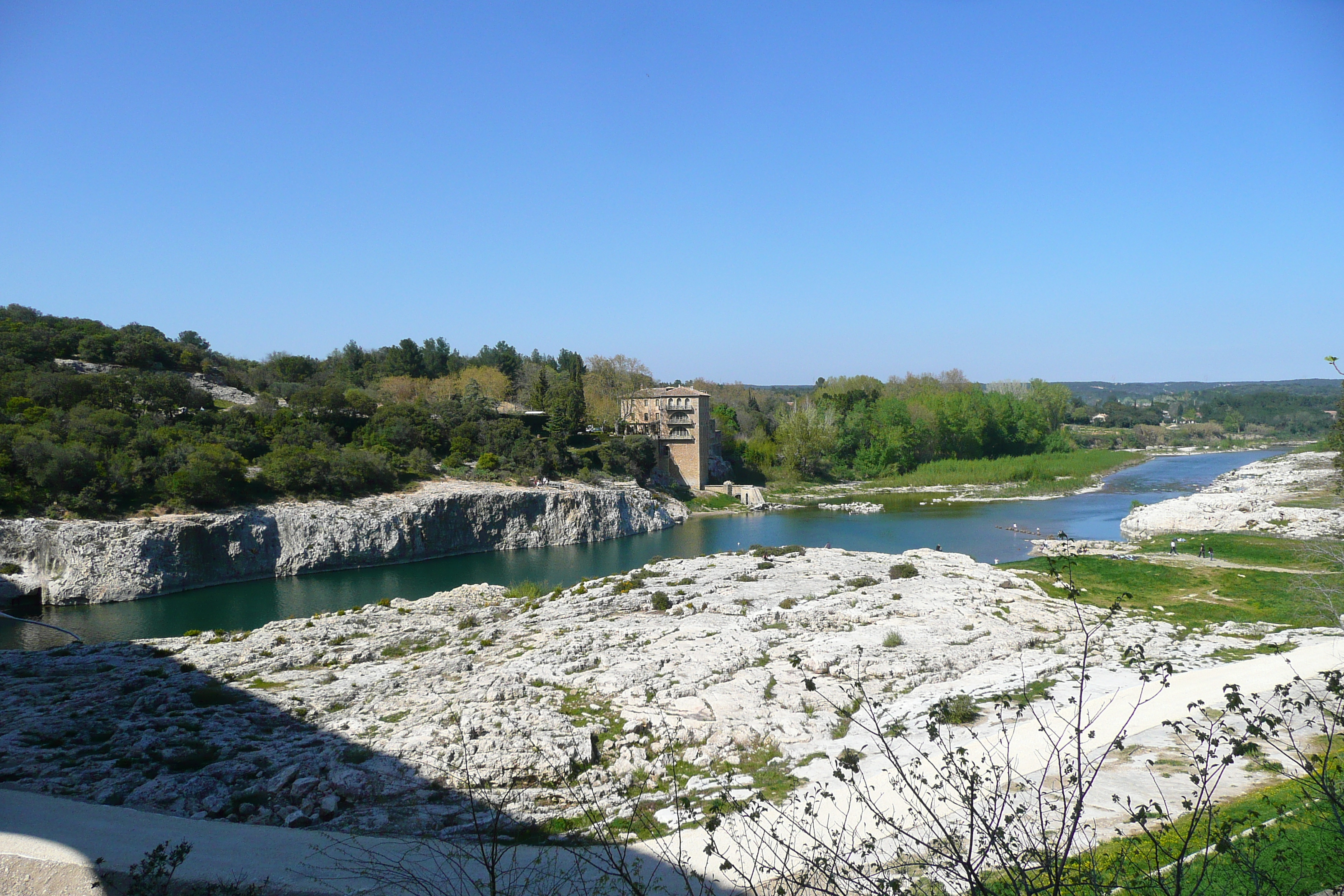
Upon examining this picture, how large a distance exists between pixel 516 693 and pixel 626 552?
1165 inches

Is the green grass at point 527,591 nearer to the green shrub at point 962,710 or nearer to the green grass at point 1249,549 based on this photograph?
the green shrub at point 962,710

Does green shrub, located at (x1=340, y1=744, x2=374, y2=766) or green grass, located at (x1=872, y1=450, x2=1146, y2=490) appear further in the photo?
green grass, located at (x1=872, y1=450, x2=1146, y2=490)

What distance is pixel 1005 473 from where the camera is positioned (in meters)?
71.1

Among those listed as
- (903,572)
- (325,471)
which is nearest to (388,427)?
(325,471)

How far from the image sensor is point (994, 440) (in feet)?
286

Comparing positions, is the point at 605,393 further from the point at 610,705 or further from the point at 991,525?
the point at 610,705

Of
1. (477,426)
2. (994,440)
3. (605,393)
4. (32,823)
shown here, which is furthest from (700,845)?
(994,440)

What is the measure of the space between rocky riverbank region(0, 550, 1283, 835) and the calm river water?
29.3 feet

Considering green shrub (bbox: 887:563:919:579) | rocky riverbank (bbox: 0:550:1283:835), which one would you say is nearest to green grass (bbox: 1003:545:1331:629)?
rocky riverbank (bbox: 0:550:1283:835)

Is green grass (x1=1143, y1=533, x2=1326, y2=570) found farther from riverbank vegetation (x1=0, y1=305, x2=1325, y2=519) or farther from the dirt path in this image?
riverbank vegetation (x1=0, y1=305, x2=1325, y2=519)

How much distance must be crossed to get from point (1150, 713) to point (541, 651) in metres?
12.6

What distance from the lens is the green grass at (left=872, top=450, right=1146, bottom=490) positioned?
69.3 metres

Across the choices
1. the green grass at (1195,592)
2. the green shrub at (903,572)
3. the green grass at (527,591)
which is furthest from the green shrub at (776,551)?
the green grass at (527,591)

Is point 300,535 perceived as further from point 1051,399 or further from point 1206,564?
→ point 1051,399
